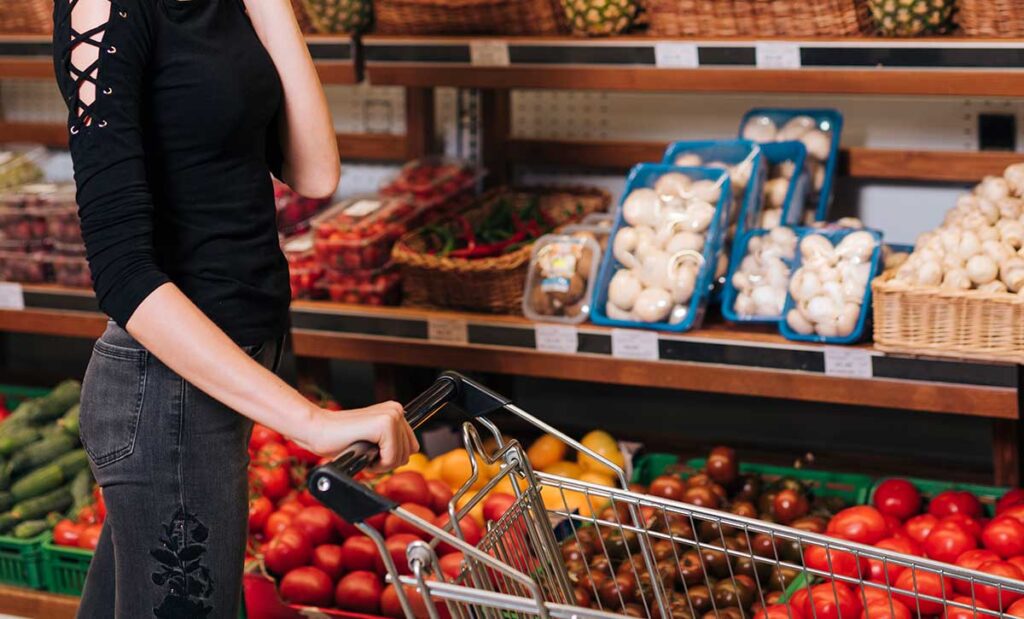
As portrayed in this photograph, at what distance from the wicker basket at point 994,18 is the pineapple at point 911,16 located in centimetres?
7

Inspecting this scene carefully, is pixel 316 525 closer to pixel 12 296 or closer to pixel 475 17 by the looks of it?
pixel 475 17

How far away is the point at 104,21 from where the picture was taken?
1.53m

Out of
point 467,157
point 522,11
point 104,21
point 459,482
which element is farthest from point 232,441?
point 467,157

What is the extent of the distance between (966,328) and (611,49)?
102cm

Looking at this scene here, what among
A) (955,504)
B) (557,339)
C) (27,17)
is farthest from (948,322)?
(27,17)

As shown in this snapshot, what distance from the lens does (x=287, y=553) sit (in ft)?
8.61

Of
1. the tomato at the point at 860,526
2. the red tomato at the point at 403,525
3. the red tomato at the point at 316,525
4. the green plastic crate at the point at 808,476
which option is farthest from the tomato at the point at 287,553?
the tomato at the point at 860,526

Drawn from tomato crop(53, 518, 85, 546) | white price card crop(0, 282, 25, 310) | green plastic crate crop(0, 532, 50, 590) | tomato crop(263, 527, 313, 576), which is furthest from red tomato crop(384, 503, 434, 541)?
white price card crop(0, 282, 25, 310)

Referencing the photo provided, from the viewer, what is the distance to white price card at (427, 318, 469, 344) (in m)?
3.05

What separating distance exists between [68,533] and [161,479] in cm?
142

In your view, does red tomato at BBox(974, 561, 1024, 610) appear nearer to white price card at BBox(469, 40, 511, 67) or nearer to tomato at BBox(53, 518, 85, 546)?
white price card at BBox(469, 40, 511, 67)

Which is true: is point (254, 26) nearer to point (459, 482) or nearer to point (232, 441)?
point (232, 441)

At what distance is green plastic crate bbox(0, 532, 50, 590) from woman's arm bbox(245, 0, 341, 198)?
4.81ft

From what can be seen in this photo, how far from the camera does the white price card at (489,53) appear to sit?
2.98 metres
